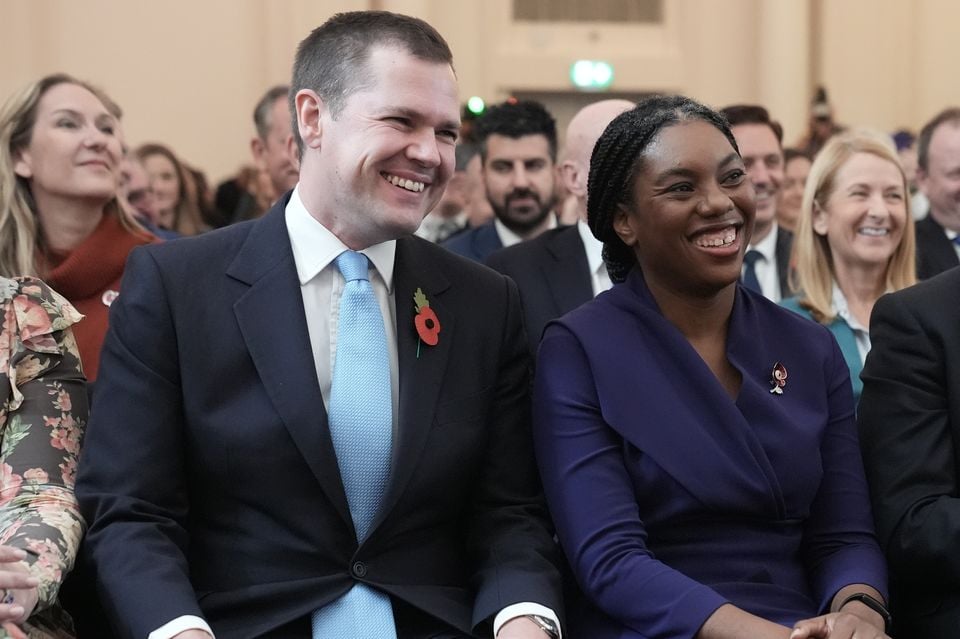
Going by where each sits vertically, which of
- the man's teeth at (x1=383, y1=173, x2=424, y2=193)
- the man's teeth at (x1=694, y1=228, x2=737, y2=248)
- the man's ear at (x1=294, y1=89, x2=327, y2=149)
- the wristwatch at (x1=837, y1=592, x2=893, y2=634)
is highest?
the man's ear at (x1=294, y1=89, x2=327, y2=149)

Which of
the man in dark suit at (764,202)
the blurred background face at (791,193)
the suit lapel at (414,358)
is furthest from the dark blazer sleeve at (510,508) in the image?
the blurred background face at (791,193)

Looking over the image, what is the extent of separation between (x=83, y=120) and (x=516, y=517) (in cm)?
202

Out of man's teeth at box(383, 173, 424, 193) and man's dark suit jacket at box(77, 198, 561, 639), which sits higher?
man's teeth at box(383, 173, 424, 193)

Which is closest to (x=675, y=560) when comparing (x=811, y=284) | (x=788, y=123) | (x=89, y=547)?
(x=89, y=547)

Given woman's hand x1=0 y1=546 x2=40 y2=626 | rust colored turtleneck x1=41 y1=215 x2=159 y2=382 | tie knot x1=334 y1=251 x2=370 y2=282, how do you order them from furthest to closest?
rust colored turtleneck x1=41 y1=215 x2=159 y2=382 → tie knot x1=334 y1=251 x2=370 y2=282 → woman's hand x1=0 y1=546 x2=40 y2=626

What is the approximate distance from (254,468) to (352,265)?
17.4 inches

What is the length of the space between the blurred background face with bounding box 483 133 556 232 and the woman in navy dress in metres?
Result: 3.06

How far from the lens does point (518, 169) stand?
623 cm

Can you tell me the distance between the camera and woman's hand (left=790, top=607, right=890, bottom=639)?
2588 mm

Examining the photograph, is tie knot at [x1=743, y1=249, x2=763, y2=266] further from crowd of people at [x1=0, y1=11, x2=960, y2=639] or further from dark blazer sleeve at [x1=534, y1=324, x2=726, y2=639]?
dark blazer sleeve at [x1=534, y1=324, x2=726, y2=639]

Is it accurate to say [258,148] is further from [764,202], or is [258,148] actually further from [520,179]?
[764,202]

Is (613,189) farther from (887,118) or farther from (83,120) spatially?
(887,118)

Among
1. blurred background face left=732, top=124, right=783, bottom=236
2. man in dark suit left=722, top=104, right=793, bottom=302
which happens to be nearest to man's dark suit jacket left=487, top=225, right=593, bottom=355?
man in dark suit left=722, top=104, right=793, bottom=302

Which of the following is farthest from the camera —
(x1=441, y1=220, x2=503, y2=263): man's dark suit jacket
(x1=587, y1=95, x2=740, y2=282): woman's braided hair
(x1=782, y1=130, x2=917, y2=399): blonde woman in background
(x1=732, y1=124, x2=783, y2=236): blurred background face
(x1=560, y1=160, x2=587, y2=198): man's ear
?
(x1=441, y1=220, x2=503, y2=263): man's dark suit jacket
